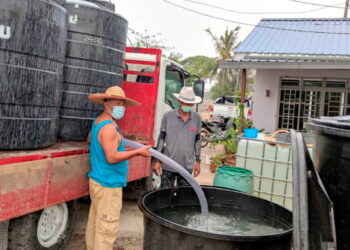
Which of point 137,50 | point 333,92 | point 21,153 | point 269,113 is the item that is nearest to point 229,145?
point 269,113

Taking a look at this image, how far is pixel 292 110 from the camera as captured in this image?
1084cm

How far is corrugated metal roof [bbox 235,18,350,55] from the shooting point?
10781mm

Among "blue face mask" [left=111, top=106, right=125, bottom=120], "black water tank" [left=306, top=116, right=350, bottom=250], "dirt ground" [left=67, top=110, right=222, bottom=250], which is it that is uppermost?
"blue face mask" [left=111, top=106, right=125, bottom=120]

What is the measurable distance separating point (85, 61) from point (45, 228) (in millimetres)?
1635

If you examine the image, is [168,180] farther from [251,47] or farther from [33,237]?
[251,47]

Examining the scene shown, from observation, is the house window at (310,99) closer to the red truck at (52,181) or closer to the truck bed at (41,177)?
the red truck at (52,181)

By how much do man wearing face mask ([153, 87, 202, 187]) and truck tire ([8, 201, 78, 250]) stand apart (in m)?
1.07

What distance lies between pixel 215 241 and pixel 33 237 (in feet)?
5.71

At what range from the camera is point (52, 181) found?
290 cm

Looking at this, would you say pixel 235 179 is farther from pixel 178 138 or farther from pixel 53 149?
pixel 53 149

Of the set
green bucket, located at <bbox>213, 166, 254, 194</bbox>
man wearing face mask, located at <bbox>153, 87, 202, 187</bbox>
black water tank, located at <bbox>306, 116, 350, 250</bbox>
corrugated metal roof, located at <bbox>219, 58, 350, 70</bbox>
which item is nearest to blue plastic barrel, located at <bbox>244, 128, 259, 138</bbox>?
green bucket, located at <bbox>213, 166, 254, 194</bbox>

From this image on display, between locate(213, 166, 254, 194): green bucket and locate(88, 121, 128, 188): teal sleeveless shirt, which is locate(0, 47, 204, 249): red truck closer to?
locate(88, 121, 128, 188): teal sleeveless shirt

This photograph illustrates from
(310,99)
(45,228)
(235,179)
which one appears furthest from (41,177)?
(310,99)

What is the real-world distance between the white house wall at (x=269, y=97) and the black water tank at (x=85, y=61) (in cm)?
803
